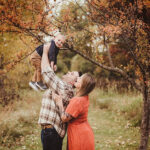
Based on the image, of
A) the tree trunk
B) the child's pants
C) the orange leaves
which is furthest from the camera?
the tree trunk

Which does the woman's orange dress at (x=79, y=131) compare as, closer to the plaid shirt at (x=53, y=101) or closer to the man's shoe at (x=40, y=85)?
the plaid shirt at (x=53, y=101)

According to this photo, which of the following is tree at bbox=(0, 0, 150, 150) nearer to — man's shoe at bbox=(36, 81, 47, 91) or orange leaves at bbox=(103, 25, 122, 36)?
orange leaves at bbox=(103, 25, 122, 36)

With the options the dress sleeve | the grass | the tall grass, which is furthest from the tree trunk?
the tall grass

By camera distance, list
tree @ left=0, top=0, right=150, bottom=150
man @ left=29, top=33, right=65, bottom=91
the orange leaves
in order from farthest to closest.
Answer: the orange leaves < tree @ left=0, top=0, right=150, bottom=150 < man @ left=29, top=33, right=65, bottom=91

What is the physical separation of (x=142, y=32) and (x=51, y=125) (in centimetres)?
246

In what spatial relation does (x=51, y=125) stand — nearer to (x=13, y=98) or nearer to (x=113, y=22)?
(x=113, y=22)

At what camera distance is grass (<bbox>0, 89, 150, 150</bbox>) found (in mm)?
5422

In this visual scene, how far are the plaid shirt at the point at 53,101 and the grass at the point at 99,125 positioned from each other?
2742 millimetres

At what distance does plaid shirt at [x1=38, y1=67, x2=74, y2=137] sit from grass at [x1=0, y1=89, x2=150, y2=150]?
2742mm

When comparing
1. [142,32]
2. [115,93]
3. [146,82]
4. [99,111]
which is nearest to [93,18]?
[142,32]

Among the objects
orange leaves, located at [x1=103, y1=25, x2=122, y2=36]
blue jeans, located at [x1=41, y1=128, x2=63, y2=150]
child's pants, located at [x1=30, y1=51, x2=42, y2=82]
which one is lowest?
blue jeans, located at [x1=41, y1=128, x2=63, y2=150]

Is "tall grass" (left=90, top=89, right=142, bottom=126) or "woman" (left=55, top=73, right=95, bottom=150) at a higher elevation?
"woman" (left=55, top=73, right=95, bottom=150)

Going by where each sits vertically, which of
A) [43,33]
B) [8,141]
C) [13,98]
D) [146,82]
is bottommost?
[8,141]

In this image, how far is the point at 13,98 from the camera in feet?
30.0
